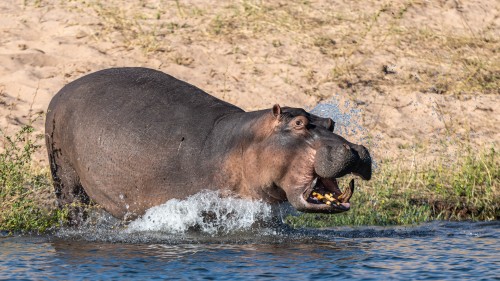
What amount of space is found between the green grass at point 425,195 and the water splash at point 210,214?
118 centimetres

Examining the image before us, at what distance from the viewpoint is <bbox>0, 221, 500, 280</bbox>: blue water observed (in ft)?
21.0

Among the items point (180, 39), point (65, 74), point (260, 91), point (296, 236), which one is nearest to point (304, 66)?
point (260, 91)

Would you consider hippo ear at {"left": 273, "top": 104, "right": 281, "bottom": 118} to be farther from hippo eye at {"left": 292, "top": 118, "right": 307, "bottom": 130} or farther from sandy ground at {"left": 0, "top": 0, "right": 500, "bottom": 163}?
sandy ground at {"left": 0, "top": 0, "right": 500, "bottom": 163}

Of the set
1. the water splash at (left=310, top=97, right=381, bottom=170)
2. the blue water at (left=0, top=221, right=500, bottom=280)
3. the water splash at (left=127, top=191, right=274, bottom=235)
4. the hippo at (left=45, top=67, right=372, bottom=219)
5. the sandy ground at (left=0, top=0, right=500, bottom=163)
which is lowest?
the blue water at (left=0, top=221, right=500, bottom=280)

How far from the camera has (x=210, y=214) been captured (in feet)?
24.1

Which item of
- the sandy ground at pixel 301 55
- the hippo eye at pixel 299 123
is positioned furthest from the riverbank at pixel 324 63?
the hippo eye at pixel 299 123

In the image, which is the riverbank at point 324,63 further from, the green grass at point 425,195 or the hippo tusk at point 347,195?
the hippo tusk at point 347,195

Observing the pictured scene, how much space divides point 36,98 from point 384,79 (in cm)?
373

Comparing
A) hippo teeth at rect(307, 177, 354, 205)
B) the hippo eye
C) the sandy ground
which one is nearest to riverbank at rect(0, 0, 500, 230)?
the sandy ground

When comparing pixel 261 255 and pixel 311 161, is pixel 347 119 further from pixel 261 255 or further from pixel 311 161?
pixel 261 255

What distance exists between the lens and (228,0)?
13.4 metres

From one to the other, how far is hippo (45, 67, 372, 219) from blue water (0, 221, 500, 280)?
1.10ft

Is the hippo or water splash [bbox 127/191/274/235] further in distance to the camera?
water splash [bbox 127/191/274/235]

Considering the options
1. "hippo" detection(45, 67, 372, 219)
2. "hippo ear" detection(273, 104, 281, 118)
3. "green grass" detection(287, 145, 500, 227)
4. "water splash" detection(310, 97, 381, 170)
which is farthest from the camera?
"water splash" detection(310, 97, 381, 170)
